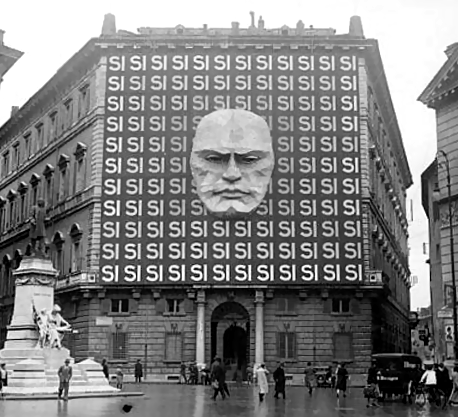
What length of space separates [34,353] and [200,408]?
827 centimetres

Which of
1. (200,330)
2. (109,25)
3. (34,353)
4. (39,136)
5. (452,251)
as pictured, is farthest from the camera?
(39,136)

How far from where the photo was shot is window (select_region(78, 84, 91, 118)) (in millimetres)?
56469

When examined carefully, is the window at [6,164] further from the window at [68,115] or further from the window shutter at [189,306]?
the window shutter at [189,306]

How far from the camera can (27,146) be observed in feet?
224

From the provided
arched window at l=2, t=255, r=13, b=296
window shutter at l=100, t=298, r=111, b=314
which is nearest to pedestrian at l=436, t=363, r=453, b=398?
window shutter at l=100, t=298, r=111, b=314

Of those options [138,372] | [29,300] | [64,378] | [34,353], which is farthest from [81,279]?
[64,378]

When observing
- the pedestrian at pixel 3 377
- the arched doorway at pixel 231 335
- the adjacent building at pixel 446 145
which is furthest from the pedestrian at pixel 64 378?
the arched doorway at pixel 231 335

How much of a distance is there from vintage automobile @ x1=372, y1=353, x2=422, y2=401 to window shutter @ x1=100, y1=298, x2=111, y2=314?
2103 centimetres

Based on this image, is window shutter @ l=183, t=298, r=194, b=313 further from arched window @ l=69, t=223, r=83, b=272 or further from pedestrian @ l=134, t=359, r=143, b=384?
arched window @ l=69, t=223, r=83, b=272

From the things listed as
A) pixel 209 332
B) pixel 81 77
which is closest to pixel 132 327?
pixel 209 332

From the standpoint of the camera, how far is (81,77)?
57.6m

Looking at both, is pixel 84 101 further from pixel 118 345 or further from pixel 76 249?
pixel 118 345

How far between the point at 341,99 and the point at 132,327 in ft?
63.2

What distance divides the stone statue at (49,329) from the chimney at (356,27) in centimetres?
3058
